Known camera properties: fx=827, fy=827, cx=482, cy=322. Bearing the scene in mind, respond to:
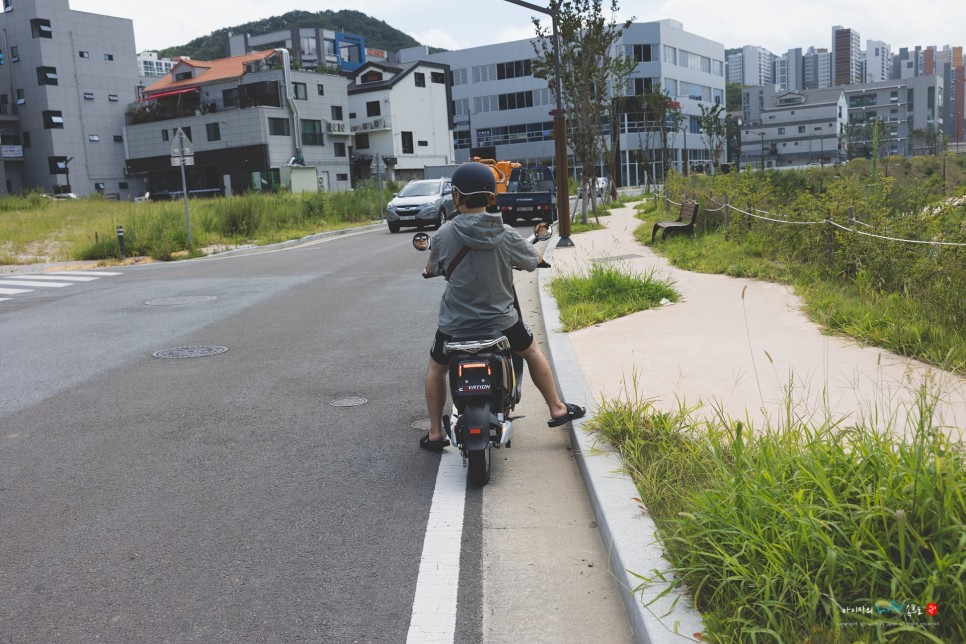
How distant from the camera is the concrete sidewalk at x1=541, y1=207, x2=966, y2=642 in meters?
3.62

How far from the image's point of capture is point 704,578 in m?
3.01

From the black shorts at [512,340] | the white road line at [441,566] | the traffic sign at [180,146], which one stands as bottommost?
the white road line at [441,566]

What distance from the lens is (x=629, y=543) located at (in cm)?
358

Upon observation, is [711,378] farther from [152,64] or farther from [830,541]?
[152,64]

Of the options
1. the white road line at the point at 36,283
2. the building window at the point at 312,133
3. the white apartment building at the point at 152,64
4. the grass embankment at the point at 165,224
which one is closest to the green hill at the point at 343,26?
the white apartment building at the point at 152,64

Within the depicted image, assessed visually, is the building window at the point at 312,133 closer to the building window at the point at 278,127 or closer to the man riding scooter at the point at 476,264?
the building window at the point at 278,127

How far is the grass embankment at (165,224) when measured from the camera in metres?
22.6

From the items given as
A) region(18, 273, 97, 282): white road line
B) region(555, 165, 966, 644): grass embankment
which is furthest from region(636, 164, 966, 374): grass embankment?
region(18, 273, 97, 282): white road line

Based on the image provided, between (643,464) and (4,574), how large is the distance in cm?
312

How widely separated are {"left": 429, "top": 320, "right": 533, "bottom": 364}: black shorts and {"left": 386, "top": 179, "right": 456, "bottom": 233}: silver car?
22597mm

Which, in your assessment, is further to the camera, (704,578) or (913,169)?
(913,169)

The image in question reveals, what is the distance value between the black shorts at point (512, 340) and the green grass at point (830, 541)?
67.3 inches

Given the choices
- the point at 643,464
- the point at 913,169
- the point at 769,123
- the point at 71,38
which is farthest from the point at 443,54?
the point at 643,464

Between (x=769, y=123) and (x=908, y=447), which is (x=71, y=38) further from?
(x=769, y=123)
